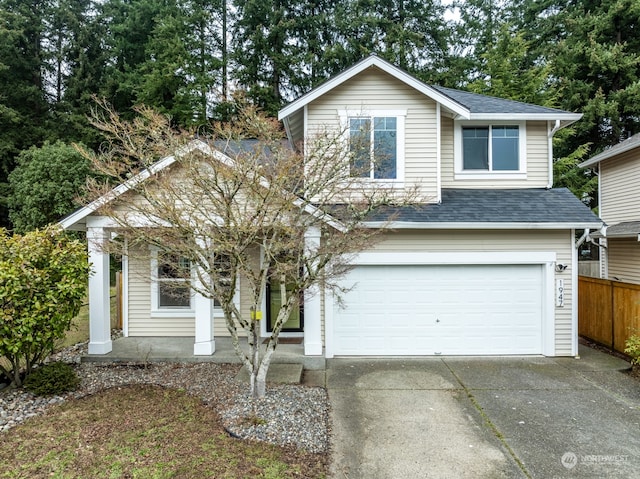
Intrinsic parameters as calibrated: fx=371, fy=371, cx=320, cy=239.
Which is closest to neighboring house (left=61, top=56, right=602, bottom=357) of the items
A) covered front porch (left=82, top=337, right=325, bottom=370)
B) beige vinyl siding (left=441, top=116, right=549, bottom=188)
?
covered front porch (left=82, top=337, right=325, bottom=370)

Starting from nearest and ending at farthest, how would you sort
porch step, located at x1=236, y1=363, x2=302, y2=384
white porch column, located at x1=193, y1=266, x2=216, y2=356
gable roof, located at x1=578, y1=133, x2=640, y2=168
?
1. porch step, located at x1=236, y1=363, x2=302, y2=384
2. white porch column, located at x1=193, y1=266, x2=216, y2=356
3. gable roof, located at x1=578, y1=133, x2=640, y2=168

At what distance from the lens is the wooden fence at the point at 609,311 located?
7852mm

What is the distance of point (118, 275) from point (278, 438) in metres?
7.43

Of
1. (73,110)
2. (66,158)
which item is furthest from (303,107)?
(73,110)

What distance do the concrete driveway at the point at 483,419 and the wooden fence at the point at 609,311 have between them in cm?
102

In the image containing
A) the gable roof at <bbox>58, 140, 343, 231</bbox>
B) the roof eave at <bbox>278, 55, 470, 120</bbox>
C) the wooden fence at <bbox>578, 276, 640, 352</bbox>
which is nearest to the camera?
the gable roof at <bbox>58, 140, 343, 231</bbox>

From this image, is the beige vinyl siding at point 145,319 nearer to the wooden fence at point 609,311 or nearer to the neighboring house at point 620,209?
the wooden fence at point 609,311

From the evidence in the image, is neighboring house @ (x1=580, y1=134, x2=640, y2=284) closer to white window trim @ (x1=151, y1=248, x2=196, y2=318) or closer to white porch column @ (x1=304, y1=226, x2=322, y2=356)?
white porch column @ (x1=304, y1=226, x2=322, y2=356)

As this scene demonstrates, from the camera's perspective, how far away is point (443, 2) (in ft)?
77.8

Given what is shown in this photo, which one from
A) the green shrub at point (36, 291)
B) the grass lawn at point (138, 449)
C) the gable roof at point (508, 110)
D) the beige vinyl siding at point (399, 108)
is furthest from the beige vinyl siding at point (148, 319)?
the gable roof at point (508, 110)

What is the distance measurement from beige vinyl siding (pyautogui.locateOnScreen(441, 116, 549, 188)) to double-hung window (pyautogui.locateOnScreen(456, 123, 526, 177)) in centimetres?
16

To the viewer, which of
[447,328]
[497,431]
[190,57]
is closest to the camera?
[497,431]

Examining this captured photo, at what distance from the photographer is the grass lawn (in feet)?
12.5

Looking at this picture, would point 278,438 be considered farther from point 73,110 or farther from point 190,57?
point 73,110
